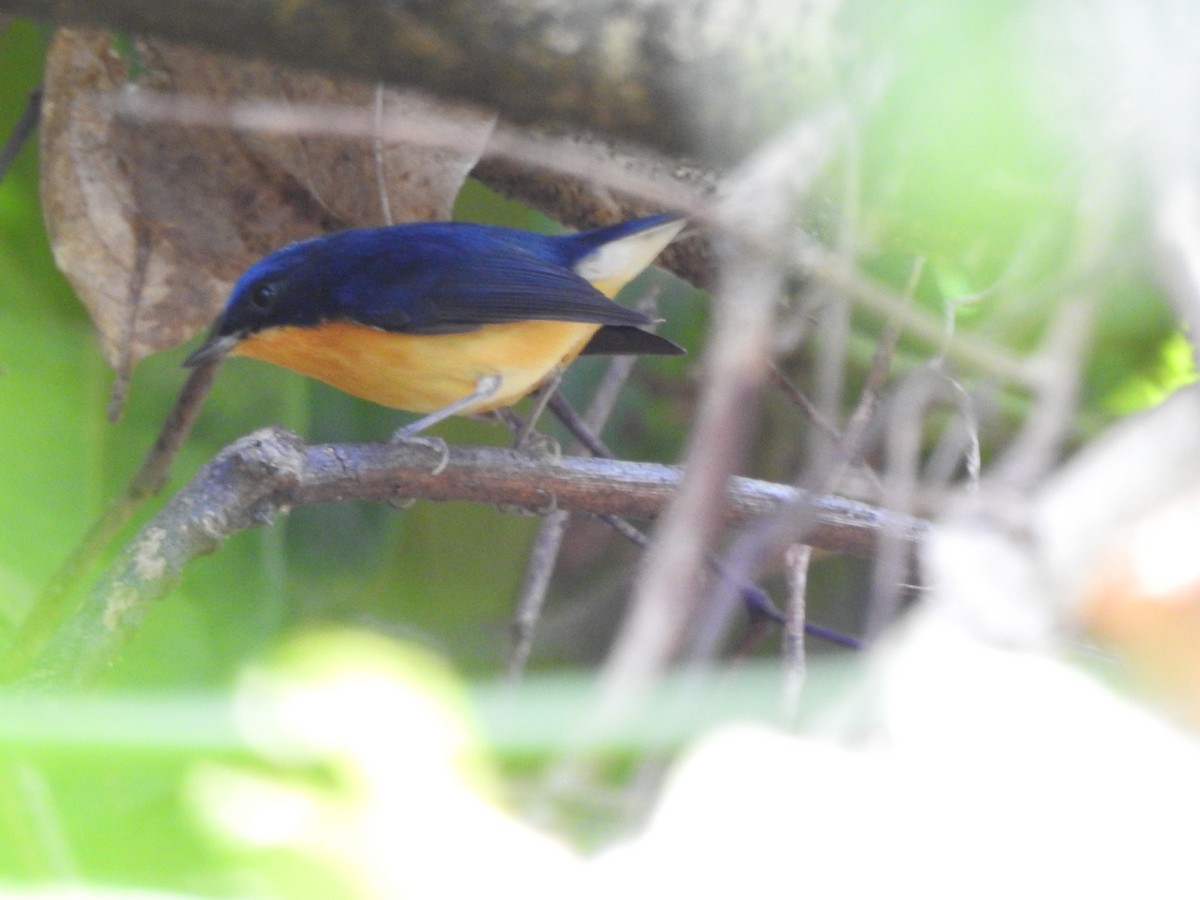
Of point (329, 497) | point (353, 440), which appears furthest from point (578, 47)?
point (353, 440)

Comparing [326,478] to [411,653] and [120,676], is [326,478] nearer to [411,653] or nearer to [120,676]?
[120,676]

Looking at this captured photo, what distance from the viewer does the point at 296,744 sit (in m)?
2.12

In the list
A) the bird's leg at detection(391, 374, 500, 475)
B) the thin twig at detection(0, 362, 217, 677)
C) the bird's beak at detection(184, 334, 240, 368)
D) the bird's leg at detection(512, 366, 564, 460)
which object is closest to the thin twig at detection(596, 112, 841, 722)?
the bird's leg at detection(391, 374, 500, 475)

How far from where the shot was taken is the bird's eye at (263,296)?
Result: 2479 millimetres

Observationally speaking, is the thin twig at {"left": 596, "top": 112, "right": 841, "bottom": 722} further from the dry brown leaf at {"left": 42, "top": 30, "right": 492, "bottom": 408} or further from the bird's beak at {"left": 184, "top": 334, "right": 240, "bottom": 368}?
the bird's beak at {"left": 184, "top": 334, "right": 240, "bottom": 368}

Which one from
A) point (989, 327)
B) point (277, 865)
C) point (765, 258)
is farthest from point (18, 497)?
point (765, 258)

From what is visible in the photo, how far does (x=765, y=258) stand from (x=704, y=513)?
0.20 metres

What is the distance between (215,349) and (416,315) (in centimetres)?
40

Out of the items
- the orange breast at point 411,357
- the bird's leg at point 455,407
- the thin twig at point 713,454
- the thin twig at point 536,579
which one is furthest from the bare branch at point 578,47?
the orange breast at point 411,357

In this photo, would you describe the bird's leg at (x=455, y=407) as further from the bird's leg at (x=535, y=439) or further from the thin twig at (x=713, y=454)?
the thin twig at (x=713, y=454)

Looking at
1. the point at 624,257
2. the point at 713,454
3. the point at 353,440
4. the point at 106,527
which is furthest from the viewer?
the point at 353,440

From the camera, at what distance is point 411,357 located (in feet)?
8.36

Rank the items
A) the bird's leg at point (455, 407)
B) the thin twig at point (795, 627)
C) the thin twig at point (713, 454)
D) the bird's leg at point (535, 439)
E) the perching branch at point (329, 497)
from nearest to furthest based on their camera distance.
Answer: the thin twig at point (713, 454)
the perching branch at point (329, 497)
the thin twig at point (795, 627)
the bird's leg at point (455, 407)
the bird's leg at point (535, 439)

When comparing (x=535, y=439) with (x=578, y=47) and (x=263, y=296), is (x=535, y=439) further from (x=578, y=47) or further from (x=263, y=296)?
(x=578, y=47)
